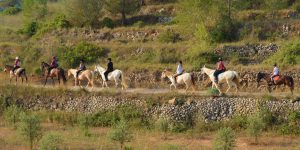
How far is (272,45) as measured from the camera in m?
38.2

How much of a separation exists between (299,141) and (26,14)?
38.7 m

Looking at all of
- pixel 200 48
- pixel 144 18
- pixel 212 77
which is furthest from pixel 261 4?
pixel 212 77

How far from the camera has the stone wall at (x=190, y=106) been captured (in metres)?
26.3

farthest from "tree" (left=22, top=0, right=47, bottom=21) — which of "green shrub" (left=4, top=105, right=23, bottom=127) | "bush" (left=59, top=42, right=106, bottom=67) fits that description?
"green shrub" (left=4, top=105, right=23, bottom=127)

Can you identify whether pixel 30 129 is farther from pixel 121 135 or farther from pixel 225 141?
pixel 225 141

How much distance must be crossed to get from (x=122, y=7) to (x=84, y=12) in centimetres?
371

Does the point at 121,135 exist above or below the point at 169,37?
below

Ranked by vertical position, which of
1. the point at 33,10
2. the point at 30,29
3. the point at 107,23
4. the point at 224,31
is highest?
the point at 33,10

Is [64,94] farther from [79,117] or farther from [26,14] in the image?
[26,14]

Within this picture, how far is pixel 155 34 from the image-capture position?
44.8 m

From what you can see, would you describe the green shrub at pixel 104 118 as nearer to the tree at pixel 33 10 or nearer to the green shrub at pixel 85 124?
the green shrub at pixel 85 124

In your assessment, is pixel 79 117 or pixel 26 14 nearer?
pixel 79 117

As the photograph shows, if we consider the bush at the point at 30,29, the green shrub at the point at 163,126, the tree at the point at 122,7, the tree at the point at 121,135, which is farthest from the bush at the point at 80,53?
the tree at the point at 121,135

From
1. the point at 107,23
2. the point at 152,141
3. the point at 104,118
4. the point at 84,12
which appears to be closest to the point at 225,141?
the point at 152,141
